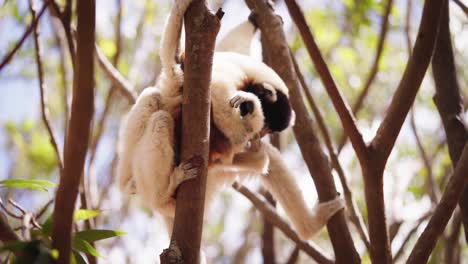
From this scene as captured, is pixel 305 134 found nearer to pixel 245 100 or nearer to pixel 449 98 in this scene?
pixel 245 100

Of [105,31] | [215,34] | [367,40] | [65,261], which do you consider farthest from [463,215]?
[105,31]

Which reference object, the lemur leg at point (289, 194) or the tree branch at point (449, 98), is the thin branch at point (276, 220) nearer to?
the lemur leg at point (289, 194)

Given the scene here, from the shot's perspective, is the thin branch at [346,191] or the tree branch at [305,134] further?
the thin branch at [346,191]

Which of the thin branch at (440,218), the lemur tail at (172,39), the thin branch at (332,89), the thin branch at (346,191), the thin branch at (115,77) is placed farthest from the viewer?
the thin branch at (115,77)

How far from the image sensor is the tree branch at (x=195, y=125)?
303 centimetres

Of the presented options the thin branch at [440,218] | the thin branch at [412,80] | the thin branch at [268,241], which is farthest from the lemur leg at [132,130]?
the thin branch at [440,218]

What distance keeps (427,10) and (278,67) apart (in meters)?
1.83

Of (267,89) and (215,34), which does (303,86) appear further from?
(215,34)

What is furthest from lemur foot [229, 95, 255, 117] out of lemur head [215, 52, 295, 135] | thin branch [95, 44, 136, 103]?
thin branch [95, 44, 136, 103]

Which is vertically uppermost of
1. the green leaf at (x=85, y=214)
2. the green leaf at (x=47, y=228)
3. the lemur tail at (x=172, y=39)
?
the lemur tail at (x=172, y=39)

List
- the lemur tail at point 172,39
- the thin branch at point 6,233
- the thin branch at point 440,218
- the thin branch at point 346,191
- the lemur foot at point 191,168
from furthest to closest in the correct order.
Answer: the thin branch at point 346,191, the lemur tail at point 172,39, the thin branch at point 440,218, the lemur foot at point 191,168, the thin branch at point 6,233

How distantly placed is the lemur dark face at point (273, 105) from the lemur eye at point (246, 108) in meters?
0.29

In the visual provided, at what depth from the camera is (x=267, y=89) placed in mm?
5020

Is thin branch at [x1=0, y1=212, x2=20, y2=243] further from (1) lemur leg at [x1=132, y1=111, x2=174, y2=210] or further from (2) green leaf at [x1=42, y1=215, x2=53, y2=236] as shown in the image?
(1) lemur leg at [x1=132, y1=111, x2=174, y2=210]
